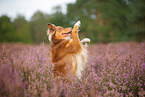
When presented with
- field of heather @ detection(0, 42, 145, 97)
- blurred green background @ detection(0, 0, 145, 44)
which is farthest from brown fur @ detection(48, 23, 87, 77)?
blurred green background @ detection(0, 0, 145, 44)

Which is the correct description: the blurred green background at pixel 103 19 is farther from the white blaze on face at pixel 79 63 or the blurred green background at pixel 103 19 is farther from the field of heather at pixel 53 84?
the field of heather at pixel 53 84

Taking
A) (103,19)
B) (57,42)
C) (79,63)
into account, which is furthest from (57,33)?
(103,19)

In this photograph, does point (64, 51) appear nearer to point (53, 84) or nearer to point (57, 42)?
point (57, 42)

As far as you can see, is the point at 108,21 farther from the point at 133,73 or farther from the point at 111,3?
the point at 133,73

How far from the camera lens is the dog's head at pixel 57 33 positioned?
10.1ft

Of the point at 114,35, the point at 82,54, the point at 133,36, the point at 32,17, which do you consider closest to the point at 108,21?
the point at 114,35

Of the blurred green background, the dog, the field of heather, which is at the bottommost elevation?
the field of heather

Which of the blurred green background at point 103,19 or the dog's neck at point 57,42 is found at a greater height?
the blurred green background at point 103,19

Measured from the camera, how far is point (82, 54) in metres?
3.24

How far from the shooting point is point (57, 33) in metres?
3.20

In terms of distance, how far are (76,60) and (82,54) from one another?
0.25 m

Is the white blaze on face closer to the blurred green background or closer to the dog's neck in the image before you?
the dog's neck

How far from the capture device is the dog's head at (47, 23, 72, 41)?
3.08 m

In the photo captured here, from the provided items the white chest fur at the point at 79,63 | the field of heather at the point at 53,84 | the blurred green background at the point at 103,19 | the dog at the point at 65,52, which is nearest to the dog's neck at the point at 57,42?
the dog at the point at 65,52
